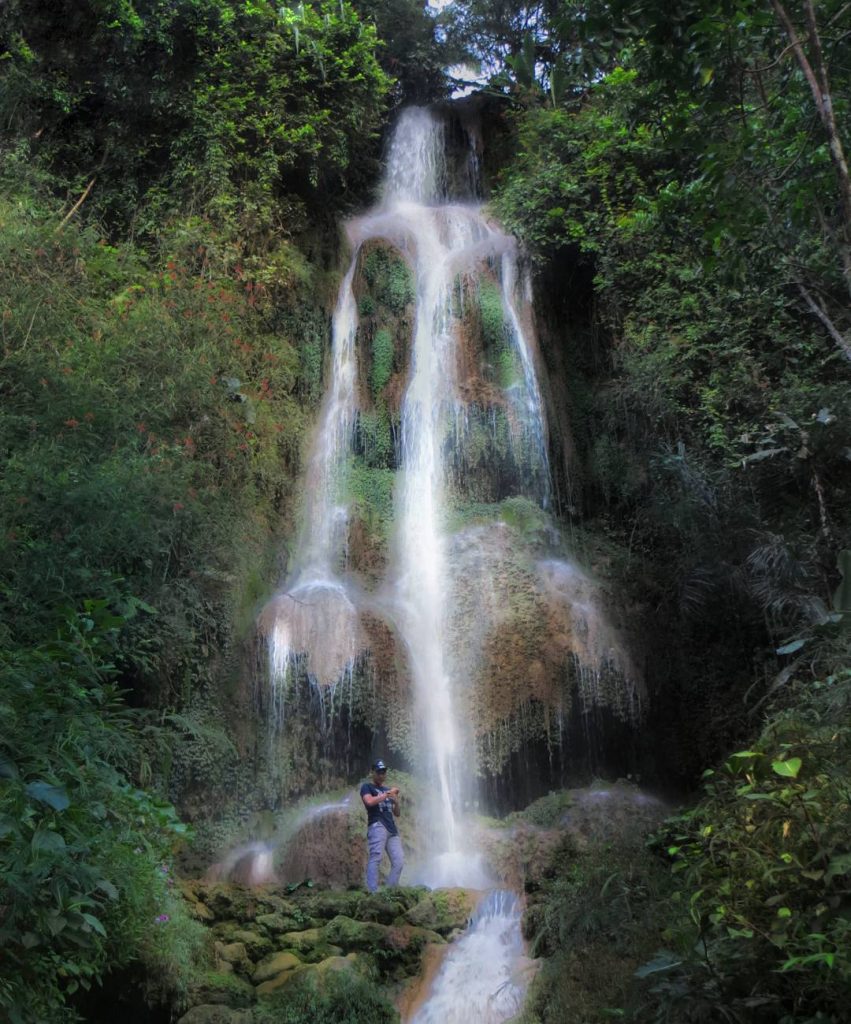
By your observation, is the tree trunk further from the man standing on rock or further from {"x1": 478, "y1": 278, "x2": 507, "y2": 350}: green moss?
{"x1": 478, "y1": 278, "x2": 507, "y2": 350}: green moss

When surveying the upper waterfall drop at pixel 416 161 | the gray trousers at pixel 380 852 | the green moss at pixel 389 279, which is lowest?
the gray trousers at pixel 380 852

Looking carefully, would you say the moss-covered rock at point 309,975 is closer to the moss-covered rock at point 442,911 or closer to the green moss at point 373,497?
the moss-covered rock at point 442,911

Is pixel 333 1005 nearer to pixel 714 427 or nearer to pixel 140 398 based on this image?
pixel 140 398

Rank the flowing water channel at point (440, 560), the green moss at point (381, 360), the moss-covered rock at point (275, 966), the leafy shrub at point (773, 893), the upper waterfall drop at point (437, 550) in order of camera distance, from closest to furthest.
Result: the leafy shrub at point (773, 893), the moss-covered rock at point (275, 966), the flowing water channel at point (440, 560), the upper waterfall drop at point (437, 550), the green moss at point (381, 360)

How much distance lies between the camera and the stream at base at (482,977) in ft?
18.9

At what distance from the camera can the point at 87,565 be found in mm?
6770

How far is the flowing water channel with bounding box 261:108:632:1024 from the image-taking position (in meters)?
8.25

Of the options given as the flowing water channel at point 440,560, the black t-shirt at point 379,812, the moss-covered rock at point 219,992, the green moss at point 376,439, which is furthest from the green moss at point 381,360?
the moss-covered rock at point 219,992

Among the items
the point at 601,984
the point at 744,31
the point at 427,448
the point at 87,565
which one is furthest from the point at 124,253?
the point at 601,984

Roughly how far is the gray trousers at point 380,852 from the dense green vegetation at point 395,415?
155 centimetres

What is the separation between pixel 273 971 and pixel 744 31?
7.13 metres

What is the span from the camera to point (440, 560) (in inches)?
431

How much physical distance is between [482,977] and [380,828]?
177cm

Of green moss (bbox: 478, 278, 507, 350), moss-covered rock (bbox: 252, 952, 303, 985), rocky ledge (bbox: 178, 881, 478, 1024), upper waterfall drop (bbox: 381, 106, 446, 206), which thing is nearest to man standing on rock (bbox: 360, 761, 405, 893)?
rocky ledge (bbox: 178, 881, 478, 1024)
